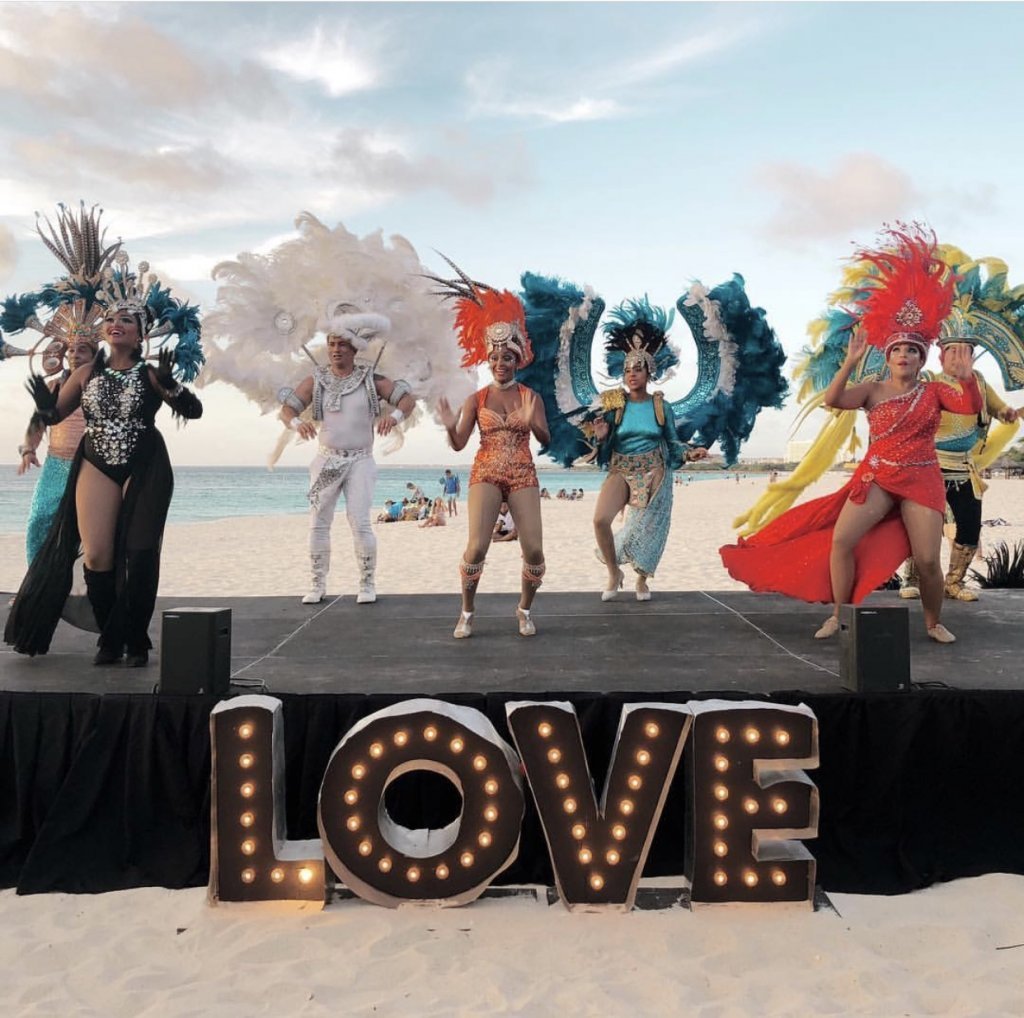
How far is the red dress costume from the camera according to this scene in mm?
4035

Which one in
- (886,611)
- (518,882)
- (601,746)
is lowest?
(518,882)

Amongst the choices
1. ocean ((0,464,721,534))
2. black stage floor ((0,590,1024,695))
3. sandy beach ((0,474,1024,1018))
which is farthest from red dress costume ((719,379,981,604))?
ocean ((0,464,721,534))

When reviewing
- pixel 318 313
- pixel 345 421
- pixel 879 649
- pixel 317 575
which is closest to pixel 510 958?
pixel 879 649

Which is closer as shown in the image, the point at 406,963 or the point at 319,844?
the point at 406,963

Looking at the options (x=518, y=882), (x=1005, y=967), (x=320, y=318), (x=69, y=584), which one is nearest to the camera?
(x=1005, y=967)

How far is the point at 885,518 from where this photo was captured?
13.8ft

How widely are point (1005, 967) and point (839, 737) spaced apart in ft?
2.82

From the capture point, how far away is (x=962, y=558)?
18.5 ft

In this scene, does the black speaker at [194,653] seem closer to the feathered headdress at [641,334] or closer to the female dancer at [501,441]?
the female dancer at [501,441]

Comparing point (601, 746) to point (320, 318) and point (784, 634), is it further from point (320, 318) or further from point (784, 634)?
point (320, 318)

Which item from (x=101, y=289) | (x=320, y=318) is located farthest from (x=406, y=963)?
(x=320, y=318)

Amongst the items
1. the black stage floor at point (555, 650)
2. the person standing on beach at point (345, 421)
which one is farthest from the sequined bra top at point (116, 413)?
the person standing on beach at point (345, 421)

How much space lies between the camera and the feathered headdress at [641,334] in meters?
5.48

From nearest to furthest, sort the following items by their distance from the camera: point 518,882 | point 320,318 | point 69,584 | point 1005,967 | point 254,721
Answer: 1. point 1005,967
2. point 254,721
3. point 518,882
4. point 69,584
5. point 320,318
